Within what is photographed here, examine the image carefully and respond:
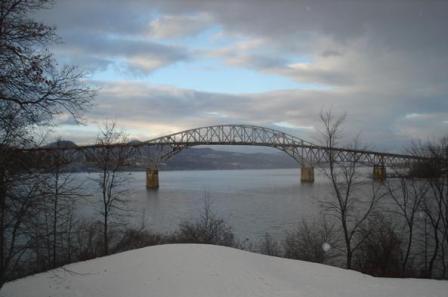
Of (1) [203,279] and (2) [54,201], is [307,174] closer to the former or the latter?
(1) [203,279]

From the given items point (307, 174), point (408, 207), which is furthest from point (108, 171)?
point (307, 174)

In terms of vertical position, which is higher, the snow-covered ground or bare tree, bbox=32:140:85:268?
bare tree, bbox=32:140:85:268

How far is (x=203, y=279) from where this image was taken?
14852 mm

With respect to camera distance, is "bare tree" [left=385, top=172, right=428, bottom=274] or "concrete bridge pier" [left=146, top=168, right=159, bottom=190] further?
"concrete bridge pier" [left=146, top=168, right=159, bottom=190]

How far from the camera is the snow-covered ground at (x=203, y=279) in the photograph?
47.0ft

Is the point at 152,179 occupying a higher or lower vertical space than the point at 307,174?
lower

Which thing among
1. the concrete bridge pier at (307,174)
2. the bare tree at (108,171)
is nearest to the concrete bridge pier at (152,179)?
the concrete bridge pier at (307,174)

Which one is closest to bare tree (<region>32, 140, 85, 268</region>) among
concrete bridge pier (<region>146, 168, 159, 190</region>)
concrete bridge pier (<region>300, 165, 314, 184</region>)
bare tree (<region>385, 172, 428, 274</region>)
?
bare tree (<region>385, 172, 428, 274</region>)

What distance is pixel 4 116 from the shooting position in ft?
35.1

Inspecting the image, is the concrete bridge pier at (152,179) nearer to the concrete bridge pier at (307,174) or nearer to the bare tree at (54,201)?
the concrete bridge pier at (307,174)

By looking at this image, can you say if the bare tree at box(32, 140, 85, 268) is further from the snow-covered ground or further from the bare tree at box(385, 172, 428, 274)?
the bare tree at box(385, 172, 428, 274)

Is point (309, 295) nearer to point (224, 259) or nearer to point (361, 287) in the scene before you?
point (361, 287)

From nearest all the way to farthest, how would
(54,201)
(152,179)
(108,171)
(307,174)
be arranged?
(54,201), (108,171), (152,179), (307,174)

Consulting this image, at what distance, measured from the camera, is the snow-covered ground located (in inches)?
564
